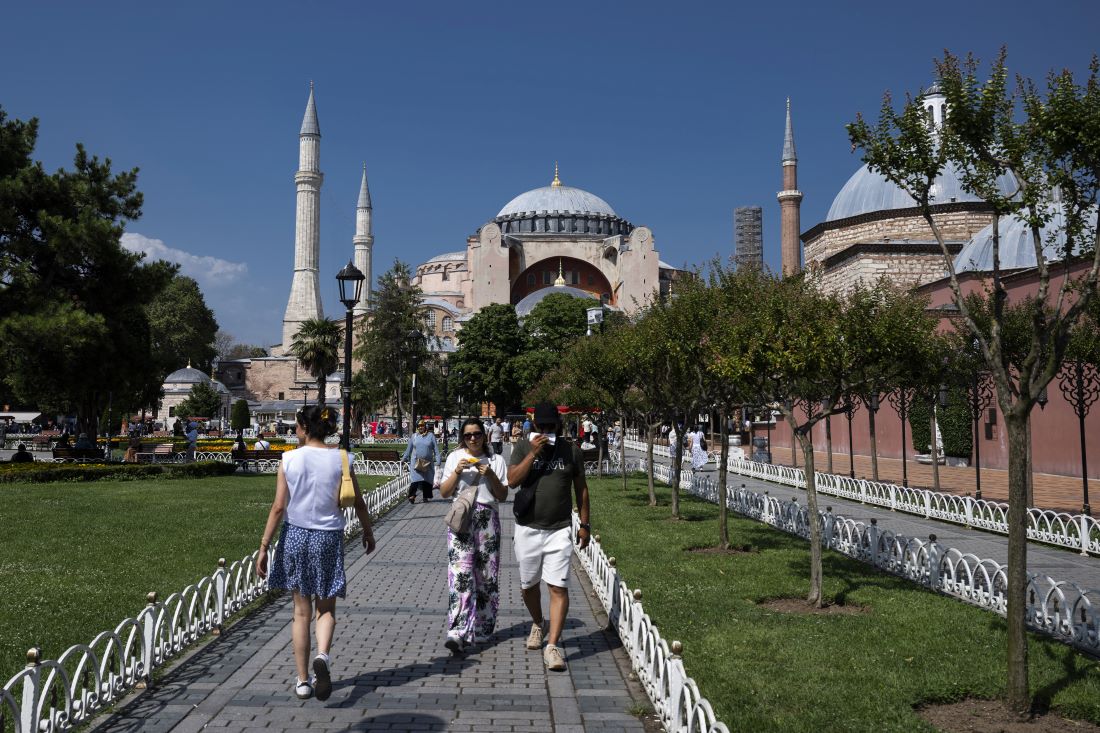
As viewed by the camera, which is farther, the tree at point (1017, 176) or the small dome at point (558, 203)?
the small dome at point (558, 203)

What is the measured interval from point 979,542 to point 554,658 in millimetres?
8043

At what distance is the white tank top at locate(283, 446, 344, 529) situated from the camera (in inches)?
187

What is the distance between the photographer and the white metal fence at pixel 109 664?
378 centimetres

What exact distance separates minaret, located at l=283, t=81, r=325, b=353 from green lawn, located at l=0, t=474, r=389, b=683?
165 ft

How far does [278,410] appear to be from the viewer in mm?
65375

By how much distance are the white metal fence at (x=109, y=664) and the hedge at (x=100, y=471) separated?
14.5m

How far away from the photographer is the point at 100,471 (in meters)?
20.1

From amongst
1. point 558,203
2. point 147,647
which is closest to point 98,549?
point 147,647

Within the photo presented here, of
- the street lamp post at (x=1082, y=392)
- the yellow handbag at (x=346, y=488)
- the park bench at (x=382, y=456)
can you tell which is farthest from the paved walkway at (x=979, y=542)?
the park bench at (x=382, y=456)

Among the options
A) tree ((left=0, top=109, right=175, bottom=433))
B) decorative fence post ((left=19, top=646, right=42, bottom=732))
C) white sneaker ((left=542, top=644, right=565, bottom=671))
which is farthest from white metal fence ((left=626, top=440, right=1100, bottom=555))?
tree ((left=0, top=109, right=175, bottom=433))

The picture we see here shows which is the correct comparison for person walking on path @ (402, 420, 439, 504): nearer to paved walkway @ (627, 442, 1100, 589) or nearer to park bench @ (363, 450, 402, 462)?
paved walkway @ (627, 442, 1100, 589)

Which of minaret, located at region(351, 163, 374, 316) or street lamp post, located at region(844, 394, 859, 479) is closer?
street lamp post, located at region(844, 394, 859, 479)

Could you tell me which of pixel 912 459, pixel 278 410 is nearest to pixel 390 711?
pixel 912 459

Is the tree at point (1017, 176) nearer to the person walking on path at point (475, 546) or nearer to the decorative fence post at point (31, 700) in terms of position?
the person walking on path at point (475, 546)
